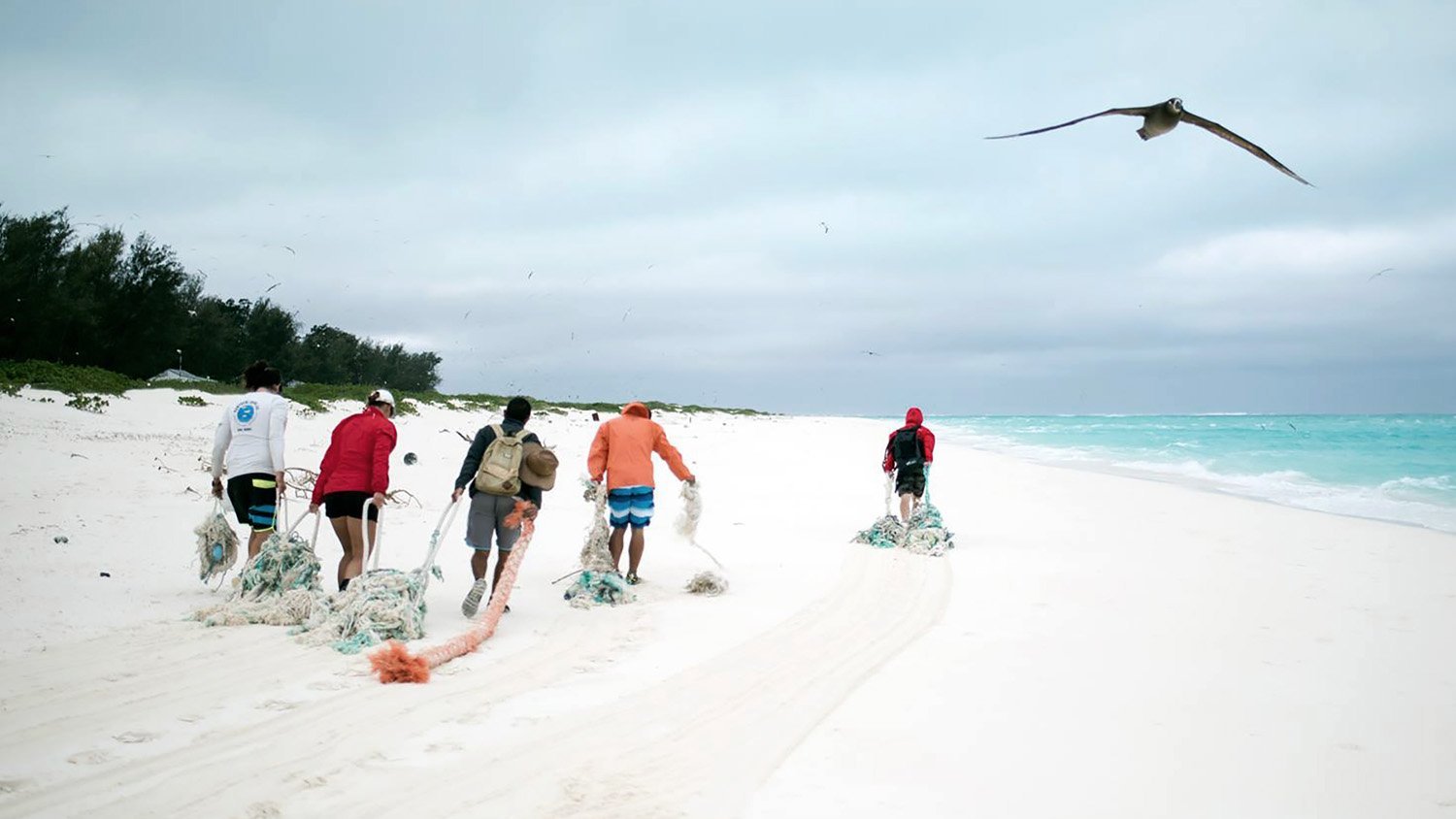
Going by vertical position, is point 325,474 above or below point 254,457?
below

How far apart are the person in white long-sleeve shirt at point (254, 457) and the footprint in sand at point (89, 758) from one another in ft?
10.00

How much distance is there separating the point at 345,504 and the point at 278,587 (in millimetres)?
809

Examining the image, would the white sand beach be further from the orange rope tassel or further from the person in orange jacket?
the person in orange jacket

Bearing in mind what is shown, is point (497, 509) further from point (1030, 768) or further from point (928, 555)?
point (928, 555)

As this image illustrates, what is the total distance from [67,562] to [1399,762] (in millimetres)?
9816

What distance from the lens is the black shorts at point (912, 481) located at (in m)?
11.2

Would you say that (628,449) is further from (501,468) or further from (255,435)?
(255,435)

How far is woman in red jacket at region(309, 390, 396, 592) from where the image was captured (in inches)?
264

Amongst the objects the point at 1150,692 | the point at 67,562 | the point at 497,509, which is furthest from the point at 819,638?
the point at 67,562

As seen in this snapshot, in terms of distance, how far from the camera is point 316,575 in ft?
21.9

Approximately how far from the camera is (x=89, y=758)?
12.9 feet

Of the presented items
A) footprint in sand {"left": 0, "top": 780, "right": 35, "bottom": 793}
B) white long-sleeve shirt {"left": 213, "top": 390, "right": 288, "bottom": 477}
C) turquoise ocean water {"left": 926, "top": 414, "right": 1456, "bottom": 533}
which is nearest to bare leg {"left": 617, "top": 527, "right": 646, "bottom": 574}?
white long-sleeve shirt {"left": 213, "top": 390, "right": 288, "bottom": 477}

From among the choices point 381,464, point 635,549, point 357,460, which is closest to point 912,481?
point 635,549

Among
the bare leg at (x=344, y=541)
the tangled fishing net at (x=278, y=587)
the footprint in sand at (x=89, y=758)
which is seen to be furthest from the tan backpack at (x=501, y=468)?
the footprint in sand at (x=89, y=758)
